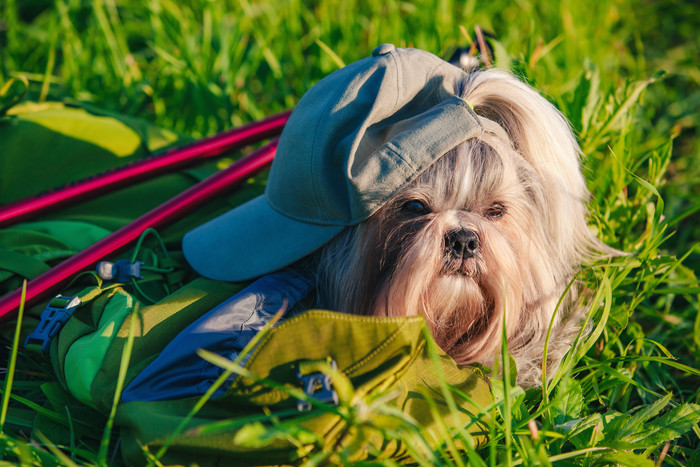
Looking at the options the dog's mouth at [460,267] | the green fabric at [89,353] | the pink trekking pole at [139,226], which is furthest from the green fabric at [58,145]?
the dog's mouth at [460,267]

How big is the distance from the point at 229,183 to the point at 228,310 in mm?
793

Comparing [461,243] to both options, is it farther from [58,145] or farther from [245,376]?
[58,145]

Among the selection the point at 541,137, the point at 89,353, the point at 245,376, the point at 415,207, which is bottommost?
the point at 89,353

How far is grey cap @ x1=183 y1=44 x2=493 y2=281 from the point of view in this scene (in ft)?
5.02

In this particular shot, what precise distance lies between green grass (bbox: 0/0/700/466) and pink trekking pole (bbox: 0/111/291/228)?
0.48m

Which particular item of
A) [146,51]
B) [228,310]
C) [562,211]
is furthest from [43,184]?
[562,211]

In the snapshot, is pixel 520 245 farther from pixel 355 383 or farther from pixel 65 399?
pixel 65 399

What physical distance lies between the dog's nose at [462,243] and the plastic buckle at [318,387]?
17.8 inches

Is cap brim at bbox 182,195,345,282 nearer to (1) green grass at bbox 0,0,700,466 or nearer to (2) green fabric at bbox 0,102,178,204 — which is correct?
(1) green grass at bbox 0,0,700,466

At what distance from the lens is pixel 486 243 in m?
1.56

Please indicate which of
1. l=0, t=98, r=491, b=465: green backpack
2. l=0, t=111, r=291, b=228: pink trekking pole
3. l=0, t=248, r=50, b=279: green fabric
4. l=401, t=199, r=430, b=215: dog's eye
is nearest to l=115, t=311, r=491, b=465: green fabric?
l=0, t=98, r=491, b=465: green backpack

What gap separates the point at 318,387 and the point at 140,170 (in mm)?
1410

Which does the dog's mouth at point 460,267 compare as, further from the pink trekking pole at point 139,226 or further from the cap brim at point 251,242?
the pink trekking pole at point 139,226

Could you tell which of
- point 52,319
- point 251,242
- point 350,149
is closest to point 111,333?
point 52,319
